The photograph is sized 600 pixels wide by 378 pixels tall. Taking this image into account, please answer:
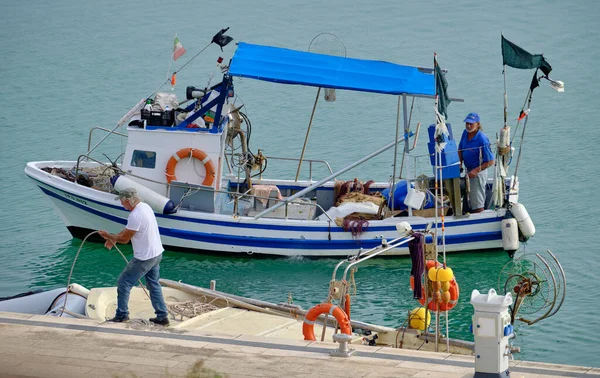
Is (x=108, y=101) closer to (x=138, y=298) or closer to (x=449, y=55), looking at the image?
(x=449, y=55)

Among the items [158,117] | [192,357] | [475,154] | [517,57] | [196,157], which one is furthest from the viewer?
[158,117]

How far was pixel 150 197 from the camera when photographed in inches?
698

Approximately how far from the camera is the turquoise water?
17.3 m

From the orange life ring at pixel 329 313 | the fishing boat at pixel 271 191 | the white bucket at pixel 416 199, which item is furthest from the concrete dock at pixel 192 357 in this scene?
the white bucket at pixel 416 199

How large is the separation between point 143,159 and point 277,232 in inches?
103

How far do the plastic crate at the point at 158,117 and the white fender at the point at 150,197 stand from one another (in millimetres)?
1066

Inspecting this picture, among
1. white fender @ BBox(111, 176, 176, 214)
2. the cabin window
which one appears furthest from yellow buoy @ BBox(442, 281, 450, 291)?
the cabin window

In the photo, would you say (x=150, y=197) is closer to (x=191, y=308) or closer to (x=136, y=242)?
(x=191, y=308)

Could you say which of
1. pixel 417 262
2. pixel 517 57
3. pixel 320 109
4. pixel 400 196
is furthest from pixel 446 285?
pixel 320 109

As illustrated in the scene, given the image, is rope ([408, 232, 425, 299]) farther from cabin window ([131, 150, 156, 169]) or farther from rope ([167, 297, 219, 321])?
cabin window ([131, 150, 156, 169])

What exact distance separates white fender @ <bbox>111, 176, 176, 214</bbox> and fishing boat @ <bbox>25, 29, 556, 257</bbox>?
0.02 meters

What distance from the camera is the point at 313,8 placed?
37.2m

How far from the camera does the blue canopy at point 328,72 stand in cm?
1731

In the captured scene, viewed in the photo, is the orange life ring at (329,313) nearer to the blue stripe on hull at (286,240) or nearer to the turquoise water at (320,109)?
the turquoise water at (320,109)
